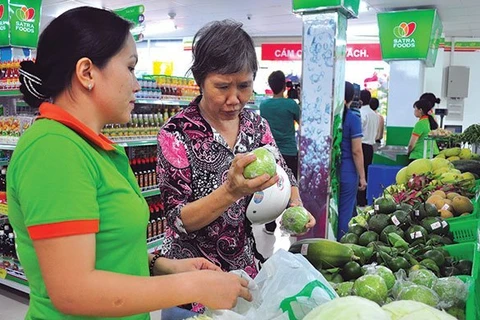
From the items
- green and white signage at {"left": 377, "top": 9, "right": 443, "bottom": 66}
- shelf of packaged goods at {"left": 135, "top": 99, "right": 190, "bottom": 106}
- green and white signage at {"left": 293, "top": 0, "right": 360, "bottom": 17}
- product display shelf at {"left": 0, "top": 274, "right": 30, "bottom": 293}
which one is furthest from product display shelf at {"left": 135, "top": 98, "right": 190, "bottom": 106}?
green and white signage at {"left": 377, "top": 9, "right": 443, "bottom": 66}

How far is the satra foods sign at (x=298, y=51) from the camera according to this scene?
1323 cm

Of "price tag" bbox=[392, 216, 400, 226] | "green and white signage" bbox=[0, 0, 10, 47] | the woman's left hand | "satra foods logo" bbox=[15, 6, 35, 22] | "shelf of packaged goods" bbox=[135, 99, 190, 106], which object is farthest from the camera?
"satra foods logo" bbox=[15, 6, 35, 22]

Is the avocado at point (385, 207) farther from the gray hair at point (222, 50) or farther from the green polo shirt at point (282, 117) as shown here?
the green polo shirt at point (282, 117)

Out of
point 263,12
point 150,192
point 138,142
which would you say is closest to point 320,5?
point 138,142

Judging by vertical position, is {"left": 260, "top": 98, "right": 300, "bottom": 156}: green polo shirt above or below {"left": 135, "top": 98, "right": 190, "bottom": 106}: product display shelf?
below

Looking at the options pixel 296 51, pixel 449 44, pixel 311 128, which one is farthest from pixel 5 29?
pixel 449 44

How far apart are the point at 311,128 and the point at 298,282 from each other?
421 centimetres

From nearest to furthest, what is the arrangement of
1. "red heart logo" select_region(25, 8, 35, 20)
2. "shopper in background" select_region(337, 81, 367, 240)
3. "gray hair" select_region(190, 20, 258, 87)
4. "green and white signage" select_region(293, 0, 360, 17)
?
"gray hair" select_region(190, 20, 258, 87)
"green and white signage" select_region(293, 0, 360, 17)
"shopper in background" select_region(337, 81, 367, 240)
"red heart logo" select_region(25, 8, 35, 20)

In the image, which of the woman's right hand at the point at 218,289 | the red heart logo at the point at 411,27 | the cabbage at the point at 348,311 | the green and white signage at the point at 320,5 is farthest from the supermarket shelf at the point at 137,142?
the red heart logo at the point at 411,27

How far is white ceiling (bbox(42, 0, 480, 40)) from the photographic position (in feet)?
28.4

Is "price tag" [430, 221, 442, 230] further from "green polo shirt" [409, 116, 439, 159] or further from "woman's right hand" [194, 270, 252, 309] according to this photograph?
"green polo shirt" [409, 116, 439, 159]

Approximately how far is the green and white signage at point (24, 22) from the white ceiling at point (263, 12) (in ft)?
6.57

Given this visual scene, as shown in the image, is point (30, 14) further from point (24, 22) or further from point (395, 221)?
point (395, 221)

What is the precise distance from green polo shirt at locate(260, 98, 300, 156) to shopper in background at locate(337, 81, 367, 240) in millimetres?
733
